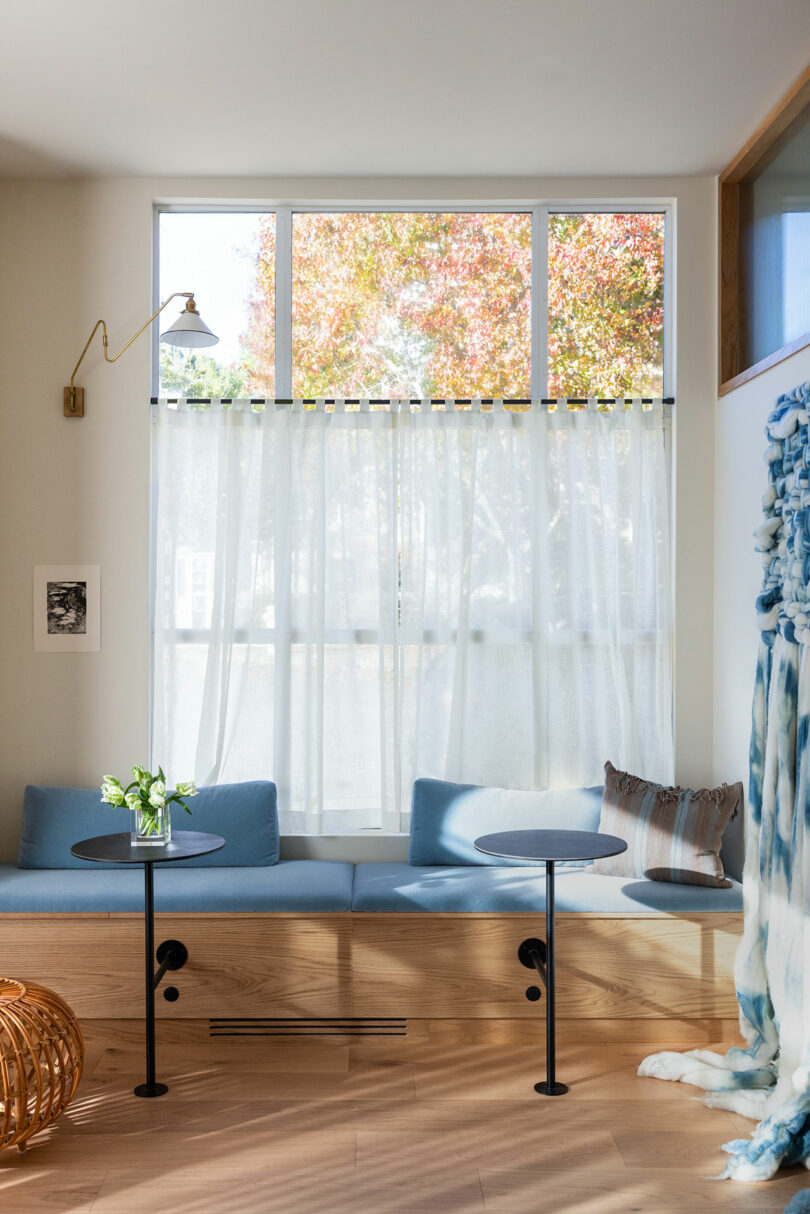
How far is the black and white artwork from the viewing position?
399 cm

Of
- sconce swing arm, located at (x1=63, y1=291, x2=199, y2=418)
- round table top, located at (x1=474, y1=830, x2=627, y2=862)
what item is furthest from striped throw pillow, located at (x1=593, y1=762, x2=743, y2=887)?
sconce swing arm, located at (x1=63, y1=291, x2=199, y2=418)

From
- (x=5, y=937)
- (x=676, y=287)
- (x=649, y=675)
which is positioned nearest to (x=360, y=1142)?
(x=5, y=937)

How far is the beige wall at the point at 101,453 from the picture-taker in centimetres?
399

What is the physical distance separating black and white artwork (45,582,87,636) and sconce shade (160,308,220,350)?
1053 millimetres

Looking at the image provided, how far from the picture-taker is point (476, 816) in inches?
150

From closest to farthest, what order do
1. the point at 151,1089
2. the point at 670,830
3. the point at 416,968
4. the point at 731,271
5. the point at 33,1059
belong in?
the point at 33,1059, the point at 151,1089, the point at 416,968, the point at 670,830, the point at 731,271

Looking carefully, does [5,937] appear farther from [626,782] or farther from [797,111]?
[797,111]

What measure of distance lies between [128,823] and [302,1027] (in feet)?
3.28

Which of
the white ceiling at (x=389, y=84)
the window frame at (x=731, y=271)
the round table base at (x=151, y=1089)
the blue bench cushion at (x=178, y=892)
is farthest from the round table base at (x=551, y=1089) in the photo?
the white ceiling at (x=389, y=84)

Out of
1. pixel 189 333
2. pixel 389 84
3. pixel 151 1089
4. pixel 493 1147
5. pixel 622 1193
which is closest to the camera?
pixel 622 1193

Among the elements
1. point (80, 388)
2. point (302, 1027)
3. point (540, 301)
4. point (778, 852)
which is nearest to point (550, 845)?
point (778, 852)

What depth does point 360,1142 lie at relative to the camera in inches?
108

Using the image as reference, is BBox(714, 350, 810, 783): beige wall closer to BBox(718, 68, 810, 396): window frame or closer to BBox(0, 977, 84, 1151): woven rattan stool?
BBox(718, 68, 810, 396): window frame

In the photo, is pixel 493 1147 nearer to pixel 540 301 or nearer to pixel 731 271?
pixel 540 301
